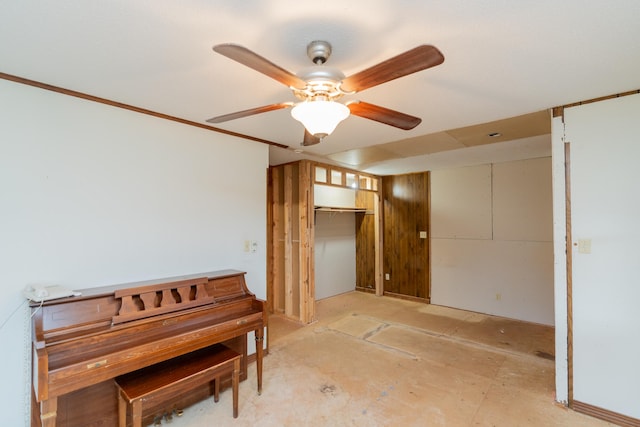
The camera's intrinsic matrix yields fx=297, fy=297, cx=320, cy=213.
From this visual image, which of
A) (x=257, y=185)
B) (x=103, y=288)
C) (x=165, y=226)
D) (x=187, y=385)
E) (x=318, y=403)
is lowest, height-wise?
(x=318, y=403)

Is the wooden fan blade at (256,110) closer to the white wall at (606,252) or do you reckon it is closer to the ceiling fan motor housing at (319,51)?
the ceiling fan motor housing at (319,51)

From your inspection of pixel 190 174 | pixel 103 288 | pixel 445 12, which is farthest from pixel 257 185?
pixel 445 12

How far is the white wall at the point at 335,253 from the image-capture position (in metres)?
5.38

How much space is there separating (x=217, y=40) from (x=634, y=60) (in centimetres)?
233

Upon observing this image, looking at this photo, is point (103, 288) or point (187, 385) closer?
point (187, 385)

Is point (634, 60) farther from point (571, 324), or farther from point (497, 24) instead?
point (571, 324)

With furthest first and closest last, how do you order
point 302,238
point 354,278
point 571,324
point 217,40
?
→ 1. point 354,278
2. point 302,238
3. point 571,324
4. point 217,40

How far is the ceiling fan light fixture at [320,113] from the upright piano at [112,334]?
1.65m

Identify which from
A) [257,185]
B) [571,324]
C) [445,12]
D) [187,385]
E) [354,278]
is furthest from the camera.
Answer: [354,278]

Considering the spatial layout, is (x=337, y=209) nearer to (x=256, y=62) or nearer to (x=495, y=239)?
(x=495, y=239)

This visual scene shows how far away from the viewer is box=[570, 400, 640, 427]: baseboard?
2082 millimetres

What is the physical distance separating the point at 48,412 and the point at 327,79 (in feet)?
7.09

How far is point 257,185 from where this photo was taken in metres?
3.25

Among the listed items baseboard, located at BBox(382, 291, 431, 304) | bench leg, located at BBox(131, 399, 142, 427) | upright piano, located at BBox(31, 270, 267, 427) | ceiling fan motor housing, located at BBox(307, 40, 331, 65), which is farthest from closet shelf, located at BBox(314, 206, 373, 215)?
bench leg, located at BBox(131, 399, 142, 427)
